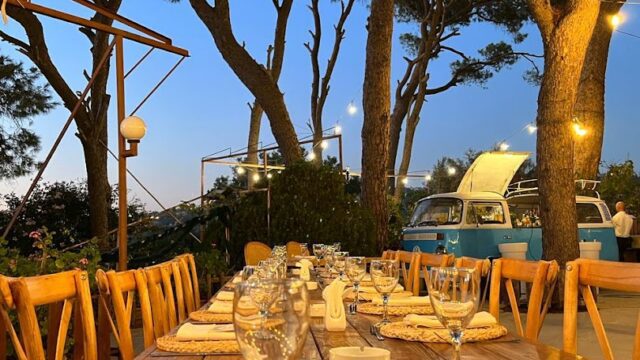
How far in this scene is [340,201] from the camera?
26.5 ft

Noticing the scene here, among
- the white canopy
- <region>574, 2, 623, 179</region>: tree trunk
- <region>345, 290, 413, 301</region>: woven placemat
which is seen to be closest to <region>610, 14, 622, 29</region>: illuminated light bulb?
<region>574, 2, 623, 179</region>: tree trunk

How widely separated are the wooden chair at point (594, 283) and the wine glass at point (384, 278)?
479 mm

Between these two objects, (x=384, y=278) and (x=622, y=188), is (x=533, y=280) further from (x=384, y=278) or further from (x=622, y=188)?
(x=622, y=188)

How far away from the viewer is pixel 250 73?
9.33m

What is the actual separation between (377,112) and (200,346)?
7.26 metres

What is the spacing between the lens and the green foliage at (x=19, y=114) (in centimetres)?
1398

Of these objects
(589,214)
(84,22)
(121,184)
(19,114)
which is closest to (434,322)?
(121,184)

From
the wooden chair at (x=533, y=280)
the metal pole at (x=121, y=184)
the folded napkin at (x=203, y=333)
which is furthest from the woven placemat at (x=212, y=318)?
the metal pole at (x=121, y=184)

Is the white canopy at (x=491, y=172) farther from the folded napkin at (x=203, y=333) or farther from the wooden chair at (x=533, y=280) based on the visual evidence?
the folded napkin at (x=203, y=333)

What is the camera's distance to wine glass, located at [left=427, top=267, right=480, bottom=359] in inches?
50.8

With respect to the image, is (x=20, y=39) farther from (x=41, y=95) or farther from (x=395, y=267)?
(x=395, y=267)

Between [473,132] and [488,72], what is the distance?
1853 centimetres

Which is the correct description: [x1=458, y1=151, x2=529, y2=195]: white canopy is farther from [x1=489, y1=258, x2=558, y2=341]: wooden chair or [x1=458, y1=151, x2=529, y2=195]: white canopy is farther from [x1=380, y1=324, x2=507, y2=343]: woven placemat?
[x1=380, y1=324, x2=507, y2=343]: woven placemat

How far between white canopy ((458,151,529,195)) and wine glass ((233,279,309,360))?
1050cm
